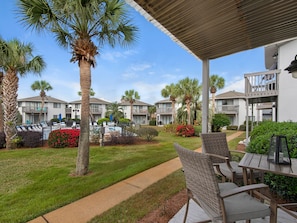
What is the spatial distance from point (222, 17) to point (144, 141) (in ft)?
32.8

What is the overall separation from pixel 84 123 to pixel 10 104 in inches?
283

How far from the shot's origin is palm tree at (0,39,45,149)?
28.0ft

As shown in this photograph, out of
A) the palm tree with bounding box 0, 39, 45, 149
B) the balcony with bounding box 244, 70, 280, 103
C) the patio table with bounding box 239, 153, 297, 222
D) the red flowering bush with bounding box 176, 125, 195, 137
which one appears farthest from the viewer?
the red flowering bush with bounding box 176, 125, 195, 137

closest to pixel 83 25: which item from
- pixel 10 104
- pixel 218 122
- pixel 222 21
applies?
pixel 222 21

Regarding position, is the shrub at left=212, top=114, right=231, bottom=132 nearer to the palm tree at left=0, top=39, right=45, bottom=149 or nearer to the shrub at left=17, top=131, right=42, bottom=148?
the shrub at left=17, top=131, right=42, bottom=148

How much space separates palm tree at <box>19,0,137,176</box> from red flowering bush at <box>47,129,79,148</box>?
4990mm

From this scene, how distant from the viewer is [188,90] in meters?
19.5

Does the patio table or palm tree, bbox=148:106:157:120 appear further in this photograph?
palm tree, bbox=148:106:157:120

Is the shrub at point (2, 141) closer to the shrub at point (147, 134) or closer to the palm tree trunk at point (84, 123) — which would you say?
the palm tree trunk at point (84, 123)

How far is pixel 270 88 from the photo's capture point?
888 centimetres

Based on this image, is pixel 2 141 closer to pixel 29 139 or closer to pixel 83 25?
pixel 29 139

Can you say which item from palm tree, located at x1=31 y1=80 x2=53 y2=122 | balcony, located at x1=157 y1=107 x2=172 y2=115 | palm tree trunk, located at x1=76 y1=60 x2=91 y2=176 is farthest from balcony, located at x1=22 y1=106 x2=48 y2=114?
palm tree trunk, located at x1=76 y1=60 x2=91 y2=176

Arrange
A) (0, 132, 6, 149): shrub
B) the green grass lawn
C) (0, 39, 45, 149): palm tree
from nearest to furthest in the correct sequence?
the green grass lawn → (0, 39, 45, 149): palm tree → (0, 132, 6, 149): shrub

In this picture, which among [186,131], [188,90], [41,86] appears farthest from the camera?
[41,86]
